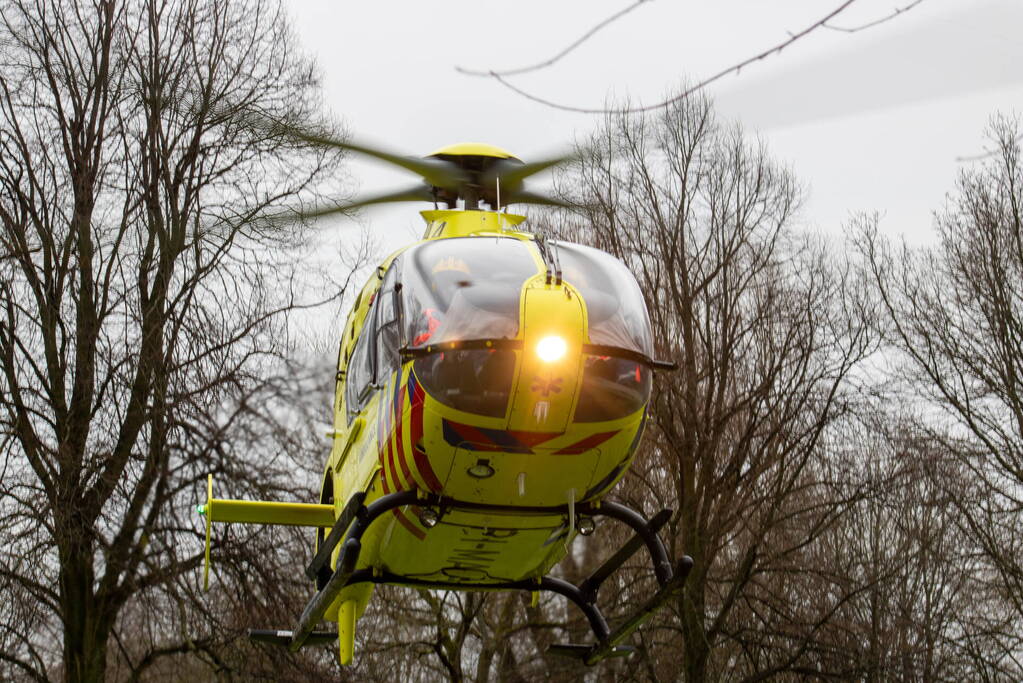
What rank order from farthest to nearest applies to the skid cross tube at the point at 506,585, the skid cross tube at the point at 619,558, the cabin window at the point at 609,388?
the skid cross tube at the point at 506,585
the skid cross tube at the point at 619,558
the cabin window at the point at 609,388

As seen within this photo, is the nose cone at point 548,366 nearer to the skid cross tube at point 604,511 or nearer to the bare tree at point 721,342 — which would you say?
the skid cross tube at point 604,511

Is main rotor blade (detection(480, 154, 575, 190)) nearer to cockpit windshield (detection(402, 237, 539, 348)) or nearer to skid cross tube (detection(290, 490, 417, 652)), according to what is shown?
cockpit windshield (detection(402, 237, 539, 348))

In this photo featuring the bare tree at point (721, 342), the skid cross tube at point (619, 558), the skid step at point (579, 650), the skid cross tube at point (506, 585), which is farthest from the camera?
the bare tree at point (721, 342)

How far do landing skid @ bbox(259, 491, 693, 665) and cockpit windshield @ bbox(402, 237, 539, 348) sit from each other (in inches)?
43.3

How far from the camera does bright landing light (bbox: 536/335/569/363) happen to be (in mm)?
6941

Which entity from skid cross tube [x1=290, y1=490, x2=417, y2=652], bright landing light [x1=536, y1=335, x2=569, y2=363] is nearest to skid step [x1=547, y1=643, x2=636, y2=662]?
skid cross tube [x1=290, y1=490, x2=417, y2=652]

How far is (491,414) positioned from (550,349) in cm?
51

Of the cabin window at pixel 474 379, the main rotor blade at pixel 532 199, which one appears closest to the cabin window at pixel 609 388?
the cabin window at pixel 474 379

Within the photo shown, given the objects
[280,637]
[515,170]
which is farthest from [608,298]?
[280,637]

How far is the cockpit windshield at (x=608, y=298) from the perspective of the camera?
7.20 m

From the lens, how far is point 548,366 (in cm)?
696

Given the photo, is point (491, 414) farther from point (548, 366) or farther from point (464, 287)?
point (464, 287)

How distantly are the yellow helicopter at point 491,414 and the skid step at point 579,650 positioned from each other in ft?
1.28

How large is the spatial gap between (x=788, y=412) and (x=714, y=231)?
266 cm
